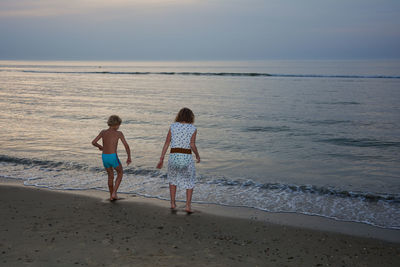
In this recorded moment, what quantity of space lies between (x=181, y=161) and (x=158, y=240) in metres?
1.75

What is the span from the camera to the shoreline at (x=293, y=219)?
552cm

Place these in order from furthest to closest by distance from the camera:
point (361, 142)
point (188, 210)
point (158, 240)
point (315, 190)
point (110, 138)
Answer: point (361, 142), point (315, 190), point (110, 138), point (188, 210), point (158, 240)

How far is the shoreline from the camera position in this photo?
5522mm

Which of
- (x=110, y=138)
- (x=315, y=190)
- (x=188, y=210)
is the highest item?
(x=110, y=138)

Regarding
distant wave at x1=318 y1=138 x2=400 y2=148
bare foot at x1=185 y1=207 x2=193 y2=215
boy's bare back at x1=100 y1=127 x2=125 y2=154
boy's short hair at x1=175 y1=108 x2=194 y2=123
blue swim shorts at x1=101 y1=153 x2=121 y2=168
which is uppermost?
boy's short hair at x1=175 y1=108 x2=194 y2=123

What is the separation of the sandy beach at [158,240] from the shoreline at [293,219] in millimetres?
147

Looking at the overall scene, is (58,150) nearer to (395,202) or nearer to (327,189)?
(327,189)

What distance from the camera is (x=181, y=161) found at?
636cm

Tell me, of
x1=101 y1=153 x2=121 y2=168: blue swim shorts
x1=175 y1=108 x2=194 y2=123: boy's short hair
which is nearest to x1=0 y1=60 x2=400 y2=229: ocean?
x1=101 y1=153 x2=121 y2=168: blue swim shorts

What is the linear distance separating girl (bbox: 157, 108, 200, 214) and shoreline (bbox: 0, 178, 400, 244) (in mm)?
548

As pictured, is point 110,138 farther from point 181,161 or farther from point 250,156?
point 250,156

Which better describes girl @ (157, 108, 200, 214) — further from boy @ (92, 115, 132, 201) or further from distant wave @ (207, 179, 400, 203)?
distant wave @ (207, 179, 400, 203)

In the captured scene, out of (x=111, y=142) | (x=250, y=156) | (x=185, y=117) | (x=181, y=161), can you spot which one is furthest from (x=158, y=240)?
(x=250, y=156)

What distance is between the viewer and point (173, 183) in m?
6.44
